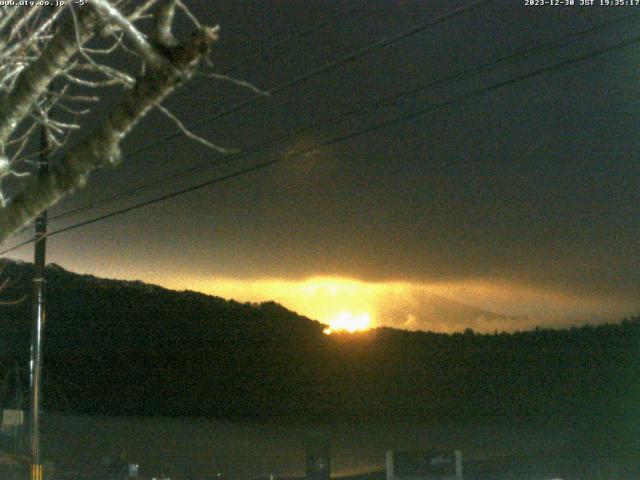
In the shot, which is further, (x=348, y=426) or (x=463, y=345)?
(x=463, y=345)

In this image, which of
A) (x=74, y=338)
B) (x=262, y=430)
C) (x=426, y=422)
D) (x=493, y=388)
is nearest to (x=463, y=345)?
(x=493, y=388)

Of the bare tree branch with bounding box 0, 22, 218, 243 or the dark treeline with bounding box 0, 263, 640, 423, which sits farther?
the dark treeline with bounding box 0, 263, 640, 423

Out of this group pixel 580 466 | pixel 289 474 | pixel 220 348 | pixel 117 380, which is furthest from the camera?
pixel 220 348

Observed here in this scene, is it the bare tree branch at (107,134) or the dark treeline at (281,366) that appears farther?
the dark treeline at (281,366)

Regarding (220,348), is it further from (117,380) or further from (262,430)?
(262,430)

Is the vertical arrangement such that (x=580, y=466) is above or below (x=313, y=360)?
below

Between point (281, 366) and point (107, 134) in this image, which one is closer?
point (107, 134)

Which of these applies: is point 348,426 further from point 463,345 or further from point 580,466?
point 580,466

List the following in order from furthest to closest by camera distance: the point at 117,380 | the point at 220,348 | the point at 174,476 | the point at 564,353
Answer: the point at 220,348 < the point at 117,380 < the point at 564,353 < the point at 174,476
